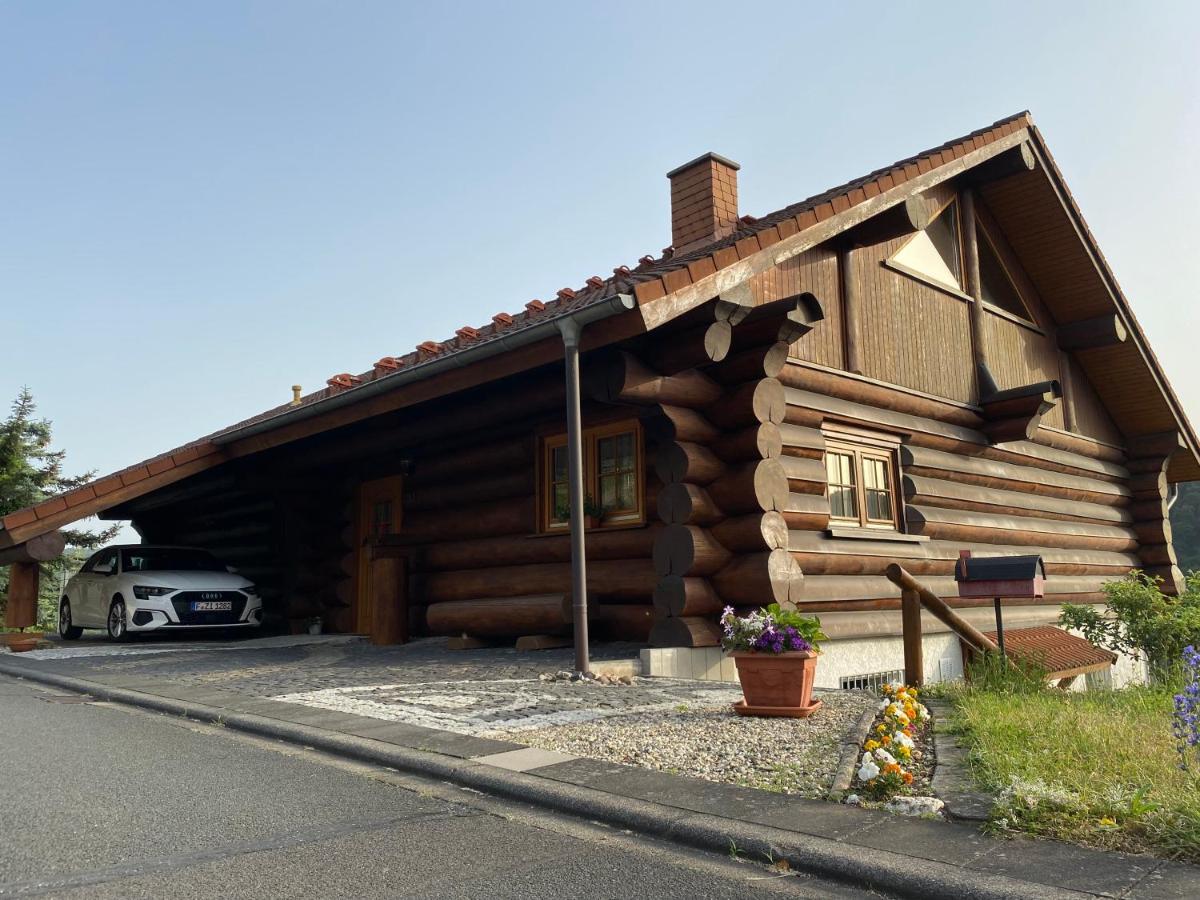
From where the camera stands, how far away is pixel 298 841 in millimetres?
3797

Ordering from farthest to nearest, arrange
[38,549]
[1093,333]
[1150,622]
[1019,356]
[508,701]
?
[1093,333] < [1019,356] < [38,549] < [1150,622] < [508,701]

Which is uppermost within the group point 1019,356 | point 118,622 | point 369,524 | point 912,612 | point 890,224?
point 890,224

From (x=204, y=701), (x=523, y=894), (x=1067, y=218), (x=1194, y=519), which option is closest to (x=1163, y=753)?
(x=523, y=894)

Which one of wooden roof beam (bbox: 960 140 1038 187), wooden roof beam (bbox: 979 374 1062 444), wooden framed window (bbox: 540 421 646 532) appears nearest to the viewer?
wooden framed window (bbox: 540 421 646 532)

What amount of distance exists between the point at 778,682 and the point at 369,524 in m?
8.83

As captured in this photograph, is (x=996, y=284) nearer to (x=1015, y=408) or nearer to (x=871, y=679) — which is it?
(x=1015, y=408)

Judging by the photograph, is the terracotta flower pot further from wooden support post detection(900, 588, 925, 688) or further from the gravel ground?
wooden support post detection(900, 588, 925, 688)

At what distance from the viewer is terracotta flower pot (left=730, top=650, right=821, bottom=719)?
615 centimetres

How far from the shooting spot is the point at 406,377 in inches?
375

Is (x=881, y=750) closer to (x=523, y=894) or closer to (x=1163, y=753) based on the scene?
Answer: (x=1163, y=753)

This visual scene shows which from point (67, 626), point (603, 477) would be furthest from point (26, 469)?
point (603, 477)

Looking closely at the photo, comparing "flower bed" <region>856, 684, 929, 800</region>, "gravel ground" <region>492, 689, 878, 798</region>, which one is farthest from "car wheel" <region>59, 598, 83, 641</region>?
"flower bed" <region>856, 684, 929, 800</region>

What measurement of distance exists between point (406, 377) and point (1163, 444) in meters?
13.6

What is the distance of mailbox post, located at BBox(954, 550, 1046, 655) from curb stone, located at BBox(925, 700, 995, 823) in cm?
178
